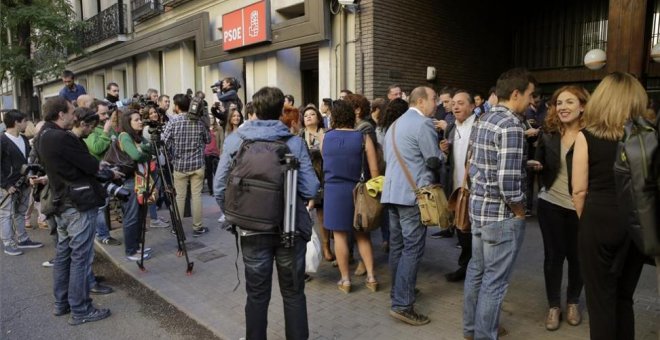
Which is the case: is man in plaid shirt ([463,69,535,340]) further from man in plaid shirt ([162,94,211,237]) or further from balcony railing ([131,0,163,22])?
balcony railing ([131,0,163,22])

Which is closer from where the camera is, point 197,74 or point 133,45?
point 197,74

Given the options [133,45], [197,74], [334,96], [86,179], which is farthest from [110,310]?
[133,45]

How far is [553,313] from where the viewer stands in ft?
11.8

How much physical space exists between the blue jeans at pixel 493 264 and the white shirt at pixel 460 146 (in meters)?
1.41

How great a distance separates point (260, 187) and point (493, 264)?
5.29 ft

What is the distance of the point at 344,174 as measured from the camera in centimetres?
427

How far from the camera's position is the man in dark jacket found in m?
3.88

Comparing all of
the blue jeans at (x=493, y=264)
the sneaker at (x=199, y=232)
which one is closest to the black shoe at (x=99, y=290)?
the sneaker at (x=199, y=232)

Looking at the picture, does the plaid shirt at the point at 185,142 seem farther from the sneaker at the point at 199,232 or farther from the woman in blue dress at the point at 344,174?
the woman in blue dress at the point at 344,174

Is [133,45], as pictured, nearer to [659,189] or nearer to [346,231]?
[346,231]

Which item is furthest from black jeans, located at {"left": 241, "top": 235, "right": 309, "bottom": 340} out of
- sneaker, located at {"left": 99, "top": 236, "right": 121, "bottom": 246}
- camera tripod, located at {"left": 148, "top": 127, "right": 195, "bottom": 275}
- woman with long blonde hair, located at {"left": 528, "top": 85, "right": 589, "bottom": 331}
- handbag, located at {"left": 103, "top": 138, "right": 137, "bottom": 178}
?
sneaker, located at {"left": 99, "top": 236, "right": 121, "bottom": 246}

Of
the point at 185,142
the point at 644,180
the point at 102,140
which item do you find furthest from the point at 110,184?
the point at 644,180

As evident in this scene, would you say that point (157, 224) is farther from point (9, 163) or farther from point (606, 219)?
point (606, 219)

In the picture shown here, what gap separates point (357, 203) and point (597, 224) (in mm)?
1991
